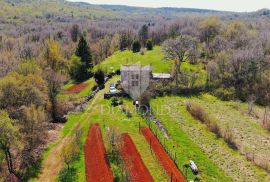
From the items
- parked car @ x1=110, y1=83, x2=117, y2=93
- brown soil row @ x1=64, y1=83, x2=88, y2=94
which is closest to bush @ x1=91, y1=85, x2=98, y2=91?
brown soil row @ x1=64, y1=83, x2=88, y2=94

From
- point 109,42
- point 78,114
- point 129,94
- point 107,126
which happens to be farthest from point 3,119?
point 109,42

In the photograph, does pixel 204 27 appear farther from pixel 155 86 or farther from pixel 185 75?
pixel 155 86

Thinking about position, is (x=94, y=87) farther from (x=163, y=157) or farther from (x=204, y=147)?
(x=163, y=157)

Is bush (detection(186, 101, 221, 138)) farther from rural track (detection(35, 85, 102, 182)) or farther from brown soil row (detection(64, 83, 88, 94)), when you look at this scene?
brown soil row (detection(64, 83, 88, 94))

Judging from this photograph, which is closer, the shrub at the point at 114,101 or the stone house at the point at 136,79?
the shrub at the point at 114,101

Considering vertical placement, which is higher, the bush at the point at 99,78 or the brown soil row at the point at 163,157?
the bush at the point at 99,78

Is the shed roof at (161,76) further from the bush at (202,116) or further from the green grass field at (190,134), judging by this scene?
the bush at (202,116)

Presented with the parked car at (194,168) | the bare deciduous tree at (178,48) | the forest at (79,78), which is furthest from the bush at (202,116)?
the bare deciduous tree at (178,48)
